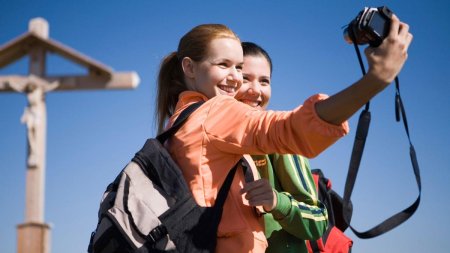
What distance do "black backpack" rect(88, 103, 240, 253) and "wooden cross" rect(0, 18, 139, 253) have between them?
13.8 inches

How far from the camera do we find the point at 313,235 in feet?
10.8

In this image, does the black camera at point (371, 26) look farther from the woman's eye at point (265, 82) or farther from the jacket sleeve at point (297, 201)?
the woman's eye at point (265, 82)

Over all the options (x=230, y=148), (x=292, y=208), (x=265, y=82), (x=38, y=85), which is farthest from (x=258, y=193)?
→ (x=265, y=82)

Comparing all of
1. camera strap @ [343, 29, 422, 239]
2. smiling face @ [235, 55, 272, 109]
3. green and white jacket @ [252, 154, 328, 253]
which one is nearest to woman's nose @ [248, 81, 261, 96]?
smiling face @ [235, 55, 272, 109]

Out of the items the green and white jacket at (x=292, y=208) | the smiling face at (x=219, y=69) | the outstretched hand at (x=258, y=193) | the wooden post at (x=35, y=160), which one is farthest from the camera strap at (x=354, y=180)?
the wooden post at (x=35, y=160)

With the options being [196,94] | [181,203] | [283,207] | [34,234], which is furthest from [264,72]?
[34,234]

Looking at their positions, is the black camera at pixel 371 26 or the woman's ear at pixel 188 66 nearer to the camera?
the black camera at pixel 371 26

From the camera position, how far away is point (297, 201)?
3.29 meters

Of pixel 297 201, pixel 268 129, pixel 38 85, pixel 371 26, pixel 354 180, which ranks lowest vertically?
pixel 297 201

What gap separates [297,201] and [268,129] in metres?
1.00

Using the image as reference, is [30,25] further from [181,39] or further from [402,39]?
[402,39]

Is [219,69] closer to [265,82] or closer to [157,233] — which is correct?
[265,82]

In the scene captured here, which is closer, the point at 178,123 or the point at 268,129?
the point at 268,129

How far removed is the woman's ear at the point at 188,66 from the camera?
3393 millimetres
